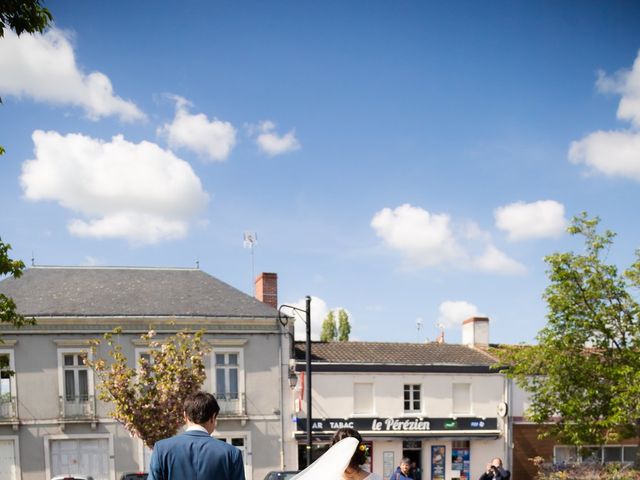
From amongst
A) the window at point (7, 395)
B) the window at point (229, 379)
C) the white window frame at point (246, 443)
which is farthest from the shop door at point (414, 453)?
the window at point (7, 395)

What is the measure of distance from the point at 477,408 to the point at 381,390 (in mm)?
4209

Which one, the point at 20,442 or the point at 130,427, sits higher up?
the point at 130,427

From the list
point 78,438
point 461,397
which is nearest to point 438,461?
point 461,397

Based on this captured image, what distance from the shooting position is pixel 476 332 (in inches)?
1134

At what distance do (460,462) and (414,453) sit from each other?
1.99 metres

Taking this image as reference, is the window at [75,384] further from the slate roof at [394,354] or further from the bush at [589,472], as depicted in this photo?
the bush at [589,472]

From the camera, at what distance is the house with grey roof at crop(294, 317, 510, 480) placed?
24.2m

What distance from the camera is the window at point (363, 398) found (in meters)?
24.7

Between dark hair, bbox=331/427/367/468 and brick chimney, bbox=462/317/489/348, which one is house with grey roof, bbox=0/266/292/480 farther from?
dark hair, bbox=331/427/367/468

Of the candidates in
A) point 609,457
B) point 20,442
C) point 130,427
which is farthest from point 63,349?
point 609,457

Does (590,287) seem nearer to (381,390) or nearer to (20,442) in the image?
(381,390)

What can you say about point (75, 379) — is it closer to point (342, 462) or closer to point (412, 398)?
point (412, 398)

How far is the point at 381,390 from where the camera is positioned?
24.8 meters

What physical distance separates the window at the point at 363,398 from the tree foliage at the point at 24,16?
19.4 metres
